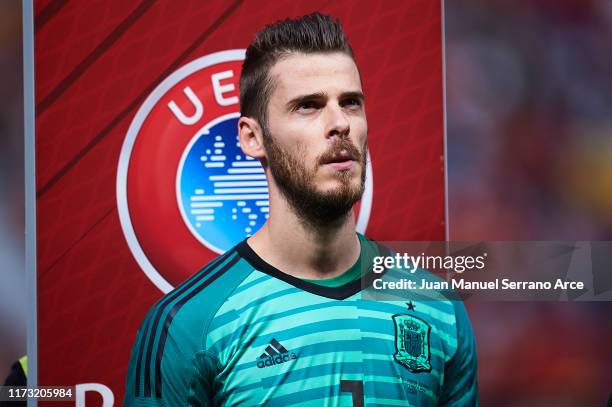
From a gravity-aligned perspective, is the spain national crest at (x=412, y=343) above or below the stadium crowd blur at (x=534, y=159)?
below

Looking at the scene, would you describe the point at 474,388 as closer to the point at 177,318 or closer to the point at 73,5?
the point at 177,318

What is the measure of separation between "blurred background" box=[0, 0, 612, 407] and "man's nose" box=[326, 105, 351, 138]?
2.21 ft

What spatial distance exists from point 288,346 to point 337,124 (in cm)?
53

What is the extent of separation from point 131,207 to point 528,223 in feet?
4.11

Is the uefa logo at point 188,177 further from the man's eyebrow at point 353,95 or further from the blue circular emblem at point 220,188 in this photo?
the man's eyebrow at point 353,95

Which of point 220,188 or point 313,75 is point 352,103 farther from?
point 220,188

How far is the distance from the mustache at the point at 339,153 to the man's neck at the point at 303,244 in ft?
0.53

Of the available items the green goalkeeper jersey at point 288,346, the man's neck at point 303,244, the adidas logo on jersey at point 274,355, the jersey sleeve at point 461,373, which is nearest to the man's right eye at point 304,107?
the man's neck at point 303,244

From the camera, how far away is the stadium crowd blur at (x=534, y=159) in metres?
2.36

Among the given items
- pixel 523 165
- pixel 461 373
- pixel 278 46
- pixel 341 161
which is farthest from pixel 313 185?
pixel 523 165

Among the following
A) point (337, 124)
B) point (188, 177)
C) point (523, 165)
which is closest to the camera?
point (337, 124)

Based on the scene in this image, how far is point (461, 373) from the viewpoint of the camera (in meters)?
1.89

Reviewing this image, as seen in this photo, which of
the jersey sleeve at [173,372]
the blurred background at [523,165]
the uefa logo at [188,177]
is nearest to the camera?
the jersey sleeve at [173,372]

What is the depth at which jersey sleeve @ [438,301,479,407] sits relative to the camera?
186 cm
